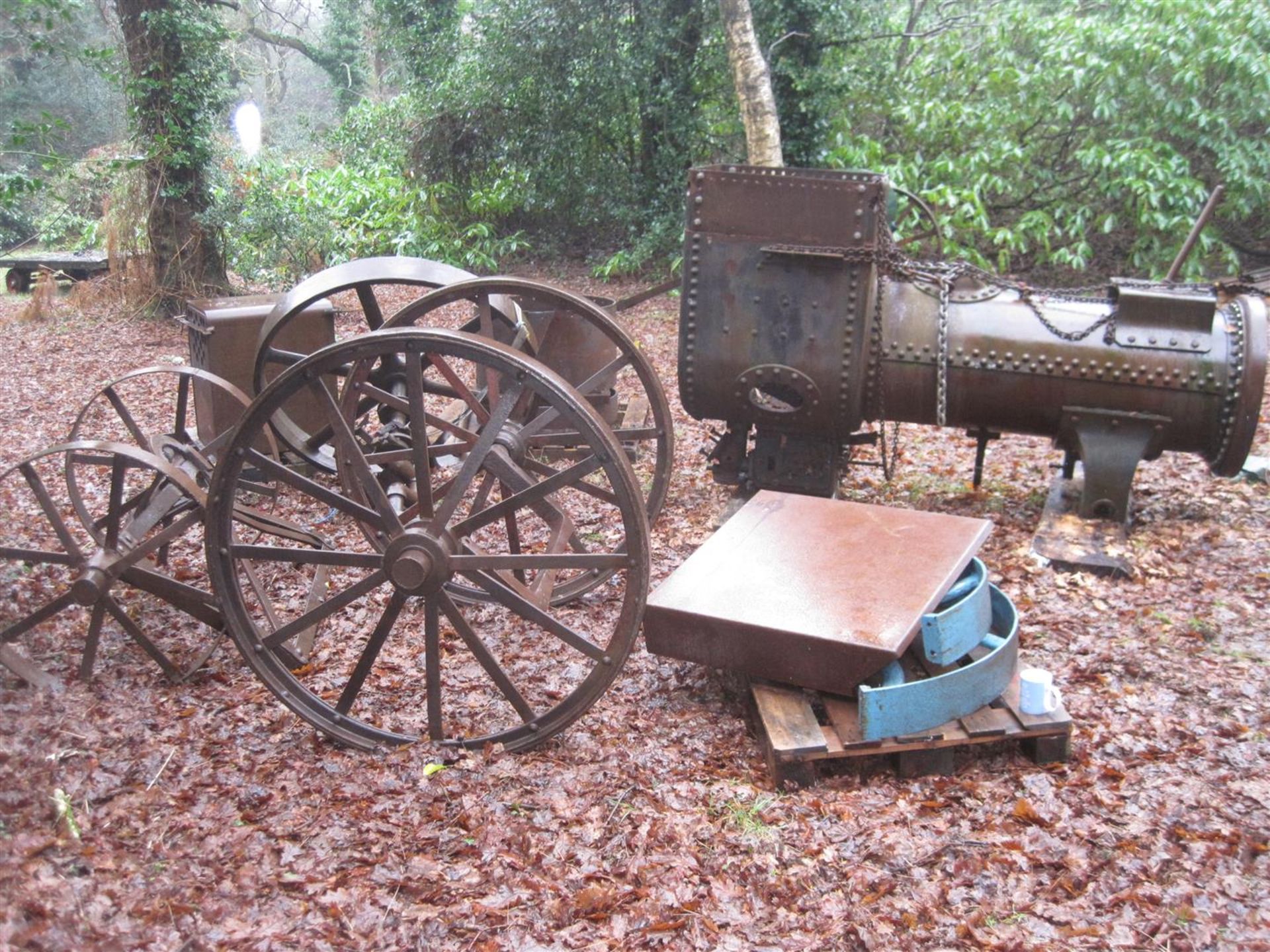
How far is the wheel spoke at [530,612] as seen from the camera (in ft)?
11.2

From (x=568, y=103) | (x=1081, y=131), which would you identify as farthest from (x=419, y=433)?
(x=568, y=103)

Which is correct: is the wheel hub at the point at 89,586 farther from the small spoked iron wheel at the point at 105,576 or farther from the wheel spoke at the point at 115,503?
the wheel spoke at the point at 115,503

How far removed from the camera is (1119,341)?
493 cm

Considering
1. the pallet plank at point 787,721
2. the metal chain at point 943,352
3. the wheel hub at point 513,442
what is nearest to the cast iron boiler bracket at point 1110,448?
the metal chain at point 943,352

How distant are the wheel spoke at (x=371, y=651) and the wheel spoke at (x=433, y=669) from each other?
11 centimetres

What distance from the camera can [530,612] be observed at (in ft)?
11.4

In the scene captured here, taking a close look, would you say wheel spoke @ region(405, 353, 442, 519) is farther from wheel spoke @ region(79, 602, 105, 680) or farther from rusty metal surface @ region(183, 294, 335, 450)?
rusty metal surface @ region(183, 294, 335, 450)

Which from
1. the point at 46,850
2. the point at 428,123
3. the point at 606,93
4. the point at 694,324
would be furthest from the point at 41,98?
the point at 46,850

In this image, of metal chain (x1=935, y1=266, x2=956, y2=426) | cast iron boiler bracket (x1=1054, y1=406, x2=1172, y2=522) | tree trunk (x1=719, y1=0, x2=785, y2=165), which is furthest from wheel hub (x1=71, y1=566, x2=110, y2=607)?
tree trunk (x1=719, y1=0, x2=785, y2=165)

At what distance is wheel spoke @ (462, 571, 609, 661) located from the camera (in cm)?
340

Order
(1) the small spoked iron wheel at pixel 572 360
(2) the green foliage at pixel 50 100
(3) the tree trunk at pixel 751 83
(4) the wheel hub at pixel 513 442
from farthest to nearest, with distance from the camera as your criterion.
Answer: (2) the green foliage at pixel 50 100 → (3) the tree trunk at pixel 751 83 → (1) the small spoked iron wheel at pixel 572 360 → (4) the wheel hub at pixel 513 442

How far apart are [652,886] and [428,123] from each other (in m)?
12.8

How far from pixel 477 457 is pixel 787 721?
55.1 inches

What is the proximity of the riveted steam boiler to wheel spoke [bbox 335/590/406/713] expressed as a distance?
236 cm
